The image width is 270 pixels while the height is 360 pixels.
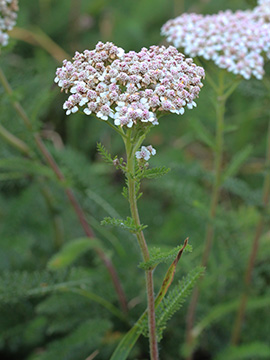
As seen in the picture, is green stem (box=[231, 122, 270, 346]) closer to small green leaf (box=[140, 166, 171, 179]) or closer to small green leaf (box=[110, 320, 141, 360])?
small green leaf (box=[110, 320, 141, 360])

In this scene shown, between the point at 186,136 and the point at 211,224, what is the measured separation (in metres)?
2.23

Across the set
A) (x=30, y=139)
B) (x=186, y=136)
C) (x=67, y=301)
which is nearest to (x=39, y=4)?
(x=186, y=136)

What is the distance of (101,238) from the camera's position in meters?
3.31

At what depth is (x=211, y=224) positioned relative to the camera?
2420 millimetres

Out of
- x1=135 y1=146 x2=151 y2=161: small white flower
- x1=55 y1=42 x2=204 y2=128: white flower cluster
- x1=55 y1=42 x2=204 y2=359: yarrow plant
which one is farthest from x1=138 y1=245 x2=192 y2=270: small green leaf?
x1=55 y1=42 x2=204 y2=128: white flower cluster

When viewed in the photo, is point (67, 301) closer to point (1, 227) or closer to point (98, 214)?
point (98, 214)

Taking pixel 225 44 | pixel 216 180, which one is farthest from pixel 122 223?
pixel 225 44

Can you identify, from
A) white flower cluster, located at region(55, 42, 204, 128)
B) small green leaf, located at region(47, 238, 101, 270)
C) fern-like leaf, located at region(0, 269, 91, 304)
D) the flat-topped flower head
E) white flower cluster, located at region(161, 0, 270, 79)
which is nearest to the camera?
white flower cluster, located at region(55, 42, 204, 128)

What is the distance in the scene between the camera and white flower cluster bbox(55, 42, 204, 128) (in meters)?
1.38

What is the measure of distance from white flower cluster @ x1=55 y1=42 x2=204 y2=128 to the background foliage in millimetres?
797

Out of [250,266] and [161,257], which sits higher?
[161,257]

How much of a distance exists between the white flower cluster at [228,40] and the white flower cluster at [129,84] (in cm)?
67

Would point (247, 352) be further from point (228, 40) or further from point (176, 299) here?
point (228, 40)

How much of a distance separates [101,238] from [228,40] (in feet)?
5.70
